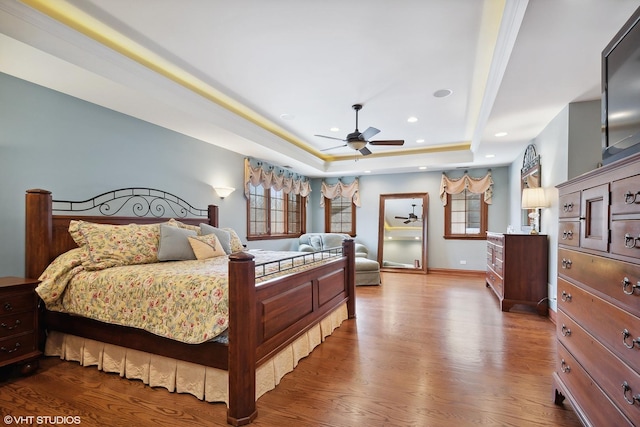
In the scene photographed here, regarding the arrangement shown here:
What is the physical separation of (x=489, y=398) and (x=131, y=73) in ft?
13.2

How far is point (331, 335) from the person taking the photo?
3.24 metres

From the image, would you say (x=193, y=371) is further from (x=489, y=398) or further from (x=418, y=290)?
(x=418, y=290)

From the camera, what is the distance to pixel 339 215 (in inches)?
321

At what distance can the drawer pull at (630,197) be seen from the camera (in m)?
1.21

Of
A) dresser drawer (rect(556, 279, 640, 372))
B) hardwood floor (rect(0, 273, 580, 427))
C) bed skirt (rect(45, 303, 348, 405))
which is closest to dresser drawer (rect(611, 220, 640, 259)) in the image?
dresser drawer (rect(556, 279, 640, 372))

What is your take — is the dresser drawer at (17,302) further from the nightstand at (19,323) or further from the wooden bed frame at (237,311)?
the wooden bed frame at (237,311)

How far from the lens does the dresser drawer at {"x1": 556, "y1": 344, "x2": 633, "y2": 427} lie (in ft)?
4.34

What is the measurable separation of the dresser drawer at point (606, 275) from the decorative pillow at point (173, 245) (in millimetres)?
3150

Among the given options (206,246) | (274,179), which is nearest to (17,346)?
(206,246)

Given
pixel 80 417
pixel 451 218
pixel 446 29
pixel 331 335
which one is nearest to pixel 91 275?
pixel 80 417

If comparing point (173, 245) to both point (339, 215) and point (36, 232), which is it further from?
point (339, 215)

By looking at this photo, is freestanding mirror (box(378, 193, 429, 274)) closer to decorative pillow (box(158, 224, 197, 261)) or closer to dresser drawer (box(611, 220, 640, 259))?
decorative pillow (box(158, 224, 197, 261))

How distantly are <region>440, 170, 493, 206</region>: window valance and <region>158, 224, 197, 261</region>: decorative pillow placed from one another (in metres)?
5.82

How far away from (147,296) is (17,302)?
1077 mm
